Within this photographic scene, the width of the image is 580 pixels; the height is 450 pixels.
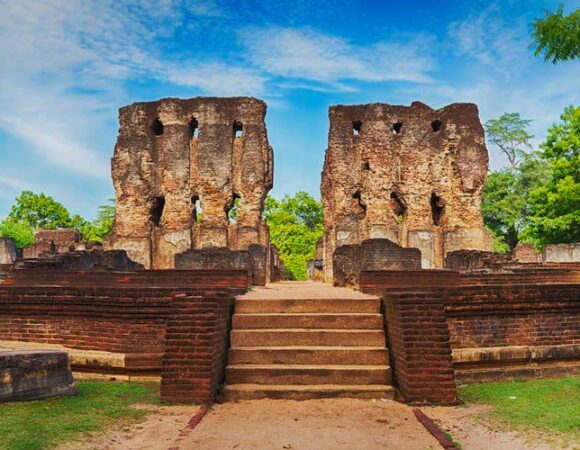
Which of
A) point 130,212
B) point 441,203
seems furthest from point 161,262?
point 441,203

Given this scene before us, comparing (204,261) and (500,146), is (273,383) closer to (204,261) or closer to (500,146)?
(204,261)

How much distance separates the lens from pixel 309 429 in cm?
489

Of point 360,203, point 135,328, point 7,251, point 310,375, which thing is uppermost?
point 360,203

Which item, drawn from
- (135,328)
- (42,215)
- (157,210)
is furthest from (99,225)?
(135,328)

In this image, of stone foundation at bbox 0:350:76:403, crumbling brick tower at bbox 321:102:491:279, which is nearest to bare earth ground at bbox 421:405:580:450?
stone foundation at bbox 0:350:76:403

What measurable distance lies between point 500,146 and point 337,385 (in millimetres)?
38731

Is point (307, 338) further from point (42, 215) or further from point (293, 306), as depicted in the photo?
point (42, 215)

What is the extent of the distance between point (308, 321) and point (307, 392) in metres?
1.22

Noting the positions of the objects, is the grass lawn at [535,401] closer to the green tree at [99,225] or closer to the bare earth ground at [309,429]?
the bare earth ground at [309,429]

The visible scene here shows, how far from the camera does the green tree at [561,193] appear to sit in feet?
92.8

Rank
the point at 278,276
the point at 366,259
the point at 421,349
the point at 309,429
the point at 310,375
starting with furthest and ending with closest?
the point at 278,276, the point at 366,259, the point at 310,375, the point at 421,349, the point at 309,429

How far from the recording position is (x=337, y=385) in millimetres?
6141

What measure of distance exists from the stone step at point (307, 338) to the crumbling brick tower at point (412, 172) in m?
19.1

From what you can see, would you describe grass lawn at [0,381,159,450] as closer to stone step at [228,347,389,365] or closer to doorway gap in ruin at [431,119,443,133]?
stone step at [228,347,389,365]
